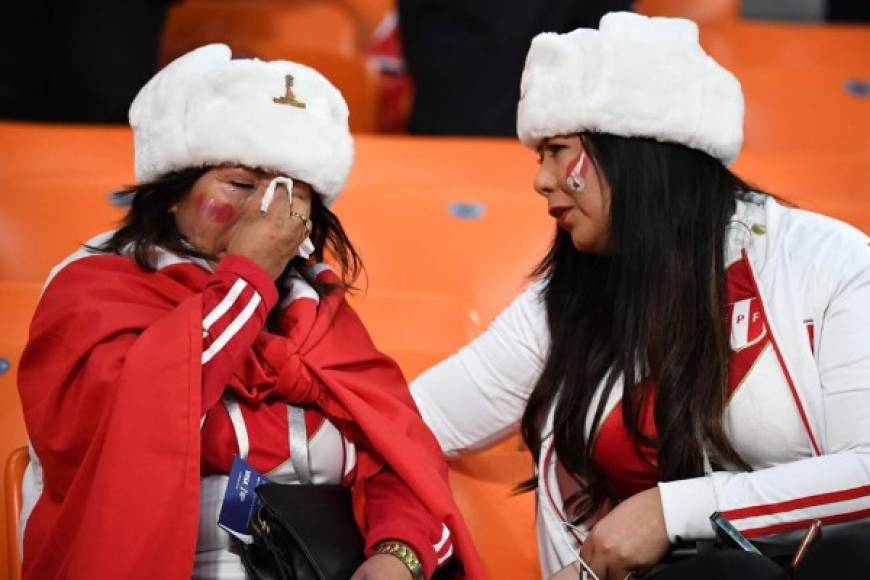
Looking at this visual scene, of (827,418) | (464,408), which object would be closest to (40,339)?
(464,408)

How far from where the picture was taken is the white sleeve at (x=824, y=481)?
1.98 meters

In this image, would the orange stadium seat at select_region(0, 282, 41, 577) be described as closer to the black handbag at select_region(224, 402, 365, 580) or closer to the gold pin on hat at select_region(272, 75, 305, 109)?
the black handbag at select_region(224, 402, 365, 580)

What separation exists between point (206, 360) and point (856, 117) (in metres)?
2.41

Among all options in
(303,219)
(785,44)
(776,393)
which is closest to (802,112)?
(785,44)

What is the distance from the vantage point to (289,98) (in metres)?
2.05

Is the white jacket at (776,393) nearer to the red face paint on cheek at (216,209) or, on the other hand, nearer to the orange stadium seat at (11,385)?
the red face paint on cheek at (216,209)

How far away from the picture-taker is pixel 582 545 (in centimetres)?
213

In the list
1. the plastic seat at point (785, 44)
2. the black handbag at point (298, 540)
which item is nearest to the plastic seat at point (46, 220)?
the black handbag at point (298, 540)

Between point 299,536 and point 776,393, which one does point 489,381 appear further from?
point 299,536

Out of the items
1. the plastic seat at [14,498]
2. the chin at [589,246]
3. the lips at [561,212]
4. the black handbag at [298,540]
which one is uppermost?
the lips at [561,212]

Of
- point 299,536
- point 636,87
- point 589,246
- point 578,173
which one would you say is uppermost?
point 636,87

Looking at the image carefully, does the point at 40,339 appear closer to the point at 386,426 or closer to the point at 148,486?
the point at 148,486

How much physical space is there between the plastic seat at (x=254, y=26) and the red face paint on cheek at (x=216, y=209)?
2203mm

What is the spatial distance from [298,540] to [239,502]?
0.39 ft
